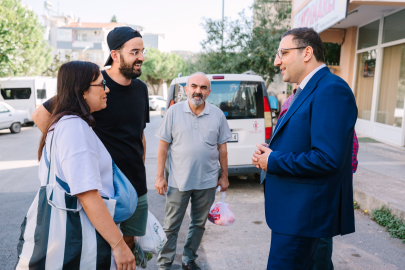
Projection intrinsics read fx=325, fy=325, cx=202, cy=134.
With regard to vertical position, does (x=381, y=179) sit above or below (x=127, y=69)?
below

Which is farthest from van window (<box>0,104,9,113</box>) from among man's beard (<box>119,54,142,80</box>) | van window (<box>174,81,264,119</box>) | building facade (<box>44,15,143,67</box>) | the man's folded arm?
building facade (<box>44,15,143,67</box>)

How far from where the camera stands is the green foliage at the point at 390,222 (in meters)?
4.06

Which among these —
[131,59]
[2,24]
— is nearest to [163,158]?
[131,59]

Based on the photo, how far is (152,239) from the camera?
7.79 feet

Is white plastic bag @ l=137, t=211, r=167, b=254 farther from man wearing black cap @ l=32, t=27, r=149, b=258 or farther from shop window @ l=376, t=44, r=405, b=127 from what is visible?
shop window @ l=376, t=44, r=405, b=127

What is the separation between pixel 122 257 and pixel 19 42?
16457 millimetres

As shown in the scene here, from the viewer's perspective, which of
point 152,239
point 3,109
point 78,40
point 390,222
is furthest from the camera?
point 78,40

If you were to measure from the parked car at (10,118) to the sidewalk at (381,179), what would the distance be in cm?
1435

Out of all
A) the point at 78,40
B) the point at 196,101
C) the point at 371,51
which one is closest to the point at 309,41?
the point at 196,101

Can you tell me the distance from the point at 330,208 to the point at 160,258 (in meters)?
1.93

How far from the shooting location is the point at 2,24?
13.3 m

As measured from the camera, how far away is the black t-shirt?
8.15ft

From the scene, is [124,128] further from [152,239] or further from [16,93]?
[16,93]

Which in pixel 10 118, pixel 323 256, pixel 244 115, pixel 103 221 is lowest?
pixel 10 118
